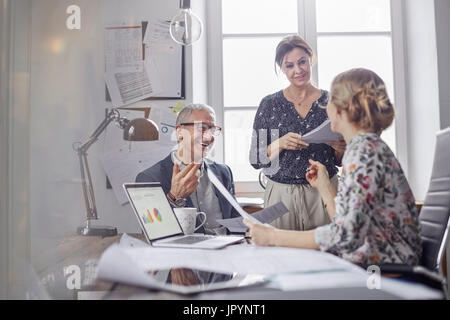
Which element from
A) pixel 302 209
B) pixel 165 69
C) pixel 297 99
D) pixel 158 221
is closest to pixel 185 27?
pixel 165 69

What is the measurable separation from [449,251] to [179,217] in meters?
1.32

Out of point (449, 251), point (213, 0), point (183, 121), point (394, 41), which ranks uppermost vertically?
point (213, 0)

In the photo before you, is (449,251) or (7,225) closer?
(7,225)

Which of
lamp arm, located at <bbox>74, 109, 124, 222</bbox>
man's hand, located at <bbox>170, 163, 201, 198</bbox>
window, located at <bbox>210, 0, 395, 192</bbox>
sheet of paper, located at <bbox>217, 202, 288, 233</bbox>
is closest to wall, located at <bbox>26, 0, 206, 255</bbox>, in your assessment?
lamp arm, located at <bbox>74, 109, 124, 222</bbox>

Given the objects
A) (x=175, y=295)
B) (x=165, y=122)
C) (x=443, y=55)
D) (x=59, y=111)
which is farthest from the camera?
(x=165, y=122)

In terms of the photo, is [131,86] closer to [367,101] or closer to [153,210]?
[153,210]

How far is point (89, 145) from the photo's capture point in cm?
133

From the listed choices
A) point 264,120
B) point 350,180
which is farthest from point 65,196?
point 264,120

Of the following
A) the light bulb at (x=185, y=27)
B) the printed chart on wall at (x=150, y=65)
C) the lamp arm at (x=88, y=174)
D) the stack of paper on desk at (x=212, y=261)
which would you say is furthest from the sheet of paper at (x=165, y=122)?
the stack of paper on desk at (x=212, y=261)

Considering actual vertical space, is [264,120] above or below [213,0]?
below

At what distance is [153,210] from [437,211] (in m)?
0.75

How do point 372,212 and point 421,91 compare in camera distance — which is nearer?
point 372,212

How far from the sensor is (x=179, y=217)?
1237 millimetres
